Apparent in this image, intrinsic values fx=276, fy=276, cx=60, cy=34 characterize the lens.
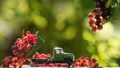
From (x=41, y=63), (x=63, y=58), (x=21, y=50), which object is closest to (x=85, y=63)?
(x=63, y=58)

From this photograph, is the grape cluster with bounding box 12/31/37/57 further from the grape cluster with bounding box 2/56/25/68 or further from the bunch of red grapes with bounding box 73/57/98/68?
the bunch of red grapes with bounding box 73/57/98/68

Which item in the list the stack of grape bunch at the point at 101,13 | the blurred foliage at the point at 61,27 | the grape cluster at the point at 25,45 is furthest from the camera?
the blurred foliage at the point at 61,27

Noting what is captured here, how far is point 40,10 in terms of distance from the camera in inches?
65.7

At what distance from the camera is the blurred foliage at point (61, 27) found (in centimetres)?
161

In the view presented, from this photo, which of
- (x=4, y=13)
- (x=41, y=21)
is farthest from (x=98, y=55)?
(x=4, y=13)

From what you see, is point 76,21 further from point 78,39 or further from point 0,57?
point 0,57

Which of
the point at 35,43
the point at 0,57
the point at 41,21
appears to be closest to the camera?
the point at 35,43

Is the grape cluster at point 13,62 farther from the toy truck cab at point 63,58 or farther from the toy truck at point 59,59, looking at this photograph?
the toy truck cab at point 63,58

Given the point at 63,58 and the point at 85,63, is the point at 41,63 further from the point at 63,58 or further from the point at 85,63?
the point at 85,63

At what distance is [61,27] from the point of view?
5.43 feet

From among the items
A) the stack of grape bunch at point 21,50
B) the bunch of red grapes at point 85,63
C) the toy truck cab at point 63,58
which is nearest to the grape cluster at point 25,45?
the stack of grape bunch at point 21,50

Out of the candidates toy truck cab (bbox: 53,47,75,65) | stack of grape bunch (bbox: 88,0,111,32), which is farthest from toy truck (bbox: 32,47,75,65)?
stack of grape bunch (bbox: 88,0,111,32)

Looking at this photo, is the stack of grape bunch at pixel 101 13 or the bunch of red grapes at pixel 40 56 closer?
the stack of grape bunch at pixel 101 13

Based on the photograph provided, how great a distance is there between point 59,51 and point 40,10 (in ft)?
1.29
